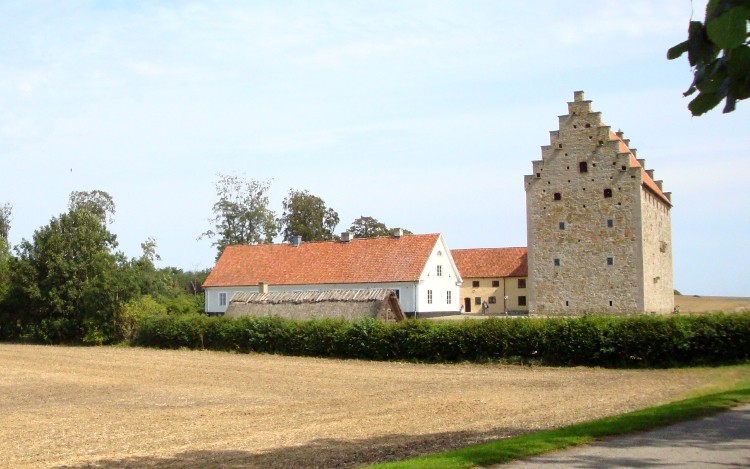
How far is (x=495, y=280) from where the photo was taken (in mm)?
76438

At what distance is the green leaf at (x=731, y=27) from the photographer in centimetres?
378

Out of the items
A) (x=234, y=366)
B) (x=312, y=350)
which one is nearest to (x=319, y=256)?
(x=312, y=350)

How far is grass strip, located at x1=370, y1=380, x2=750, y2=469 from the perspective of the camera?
954 cm

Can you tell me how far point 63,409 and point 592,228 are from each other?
156 ft

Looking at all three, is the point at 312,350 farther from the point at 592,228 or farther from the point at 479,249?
the point at 479,249

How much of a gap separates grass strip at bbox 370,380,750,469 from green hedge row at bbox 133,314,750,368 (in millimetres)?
12894

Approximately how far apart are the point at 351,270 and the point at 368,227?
33.2 meters

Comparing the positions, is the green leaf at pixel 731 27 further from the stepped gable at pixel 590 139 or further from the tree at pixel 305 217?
the tree at pixel 305 217

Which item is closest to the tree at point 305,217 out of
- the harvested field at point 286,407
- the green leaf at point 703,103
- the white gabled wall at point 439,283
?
the white gabled wall at point 439,283

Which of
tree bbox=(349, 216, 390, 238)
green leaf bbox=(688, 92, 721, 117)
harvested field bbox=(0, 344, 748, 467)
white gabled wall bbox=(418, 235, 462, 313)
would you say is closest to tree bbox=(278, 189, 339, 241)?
tree bbox=(349, 216, 390, 238)

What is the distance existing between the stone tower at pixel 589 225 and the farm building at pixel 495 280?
44.0ft

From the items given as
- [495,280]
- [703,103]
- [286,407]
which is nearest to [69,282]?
[286,407]

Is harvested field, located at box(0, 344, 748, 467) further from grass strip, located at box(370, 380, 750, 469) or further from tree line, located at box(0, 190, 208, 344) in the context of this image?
tree line, located at box(0, 190, 208, 344)

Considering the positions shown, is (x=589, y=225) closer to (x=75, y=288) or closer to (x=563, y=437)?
(x=75, y=288)
